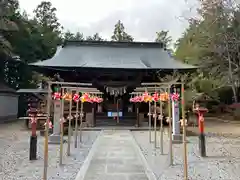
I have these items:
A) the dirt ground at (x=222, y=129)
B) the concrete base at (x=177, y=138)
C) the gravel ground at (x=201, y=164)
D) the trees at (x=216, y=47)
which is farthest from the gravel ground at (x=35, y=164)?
the trees at (x=216, y=47)

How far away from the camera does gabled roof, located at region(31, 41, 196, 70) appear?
1441 cm

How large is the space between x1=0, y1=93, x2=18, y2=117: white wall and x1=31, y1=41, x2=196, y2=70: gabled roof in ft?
19.2

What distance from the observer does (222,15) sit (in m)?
18.6

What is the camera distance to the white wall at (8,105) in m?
18.9

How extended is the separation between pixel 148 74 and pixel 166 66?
48.7 inches

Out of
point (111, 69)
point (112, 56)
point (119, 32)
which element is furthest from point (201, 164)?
point (119, 32)

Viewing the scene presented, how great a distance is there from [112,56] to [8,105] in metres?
9.55

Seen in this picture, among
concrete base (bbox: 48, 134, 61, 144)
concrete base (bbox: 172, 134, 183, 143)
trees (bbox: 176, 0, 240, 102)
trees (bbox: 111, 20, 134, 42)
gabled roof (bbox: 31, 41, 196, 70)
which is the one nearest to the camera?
concrete base (bbox: 48, 134, 61, 144)

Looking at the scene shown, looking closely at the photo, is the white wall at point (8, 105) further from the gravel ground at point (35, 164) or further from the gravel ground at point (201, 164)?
the gravel ground at point (201, 164)

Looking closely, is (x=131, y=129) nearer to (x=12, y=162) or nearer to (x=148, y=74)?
(x=148, y=74)

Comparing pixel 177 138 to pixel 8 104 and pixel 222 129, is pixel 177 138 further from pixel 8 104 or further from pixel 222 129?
pixel 8 104

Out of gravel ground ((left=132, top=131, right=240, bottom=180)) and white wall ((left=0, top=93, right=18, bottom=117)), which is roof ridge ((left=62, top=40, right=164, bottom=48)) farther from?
gravel ground ((left=132, top=131, right=240, bottom=180))

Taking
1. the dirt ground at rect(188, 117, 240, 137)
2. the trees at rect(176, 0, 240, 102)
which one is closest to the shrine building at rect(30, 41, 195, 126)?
the dirt ground at rect(188, 117, 240, 137)

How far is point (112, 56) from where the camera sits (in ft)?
56.4
